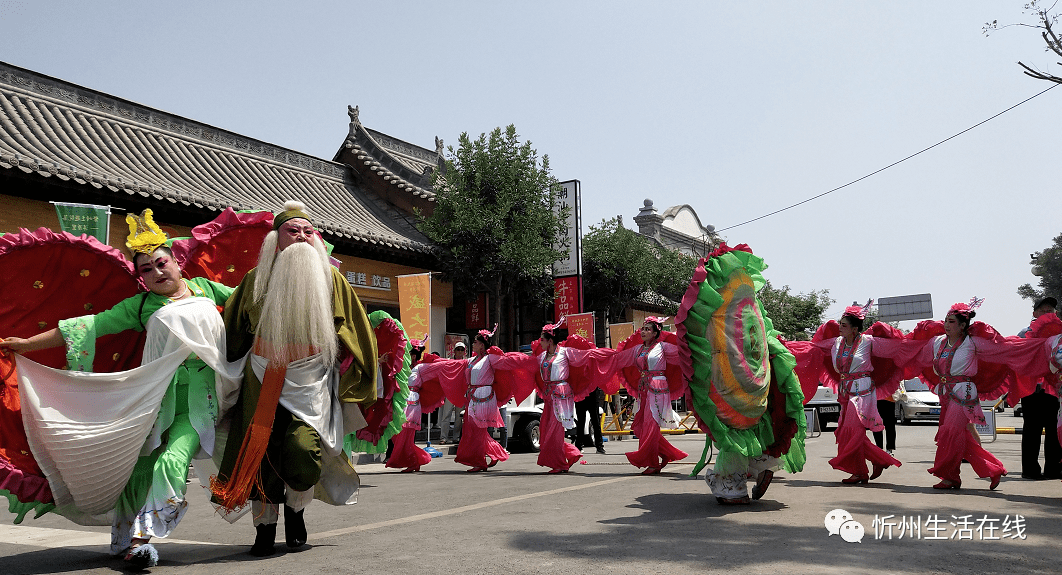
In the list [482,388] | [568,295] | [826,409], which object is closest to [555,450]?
[482,388]

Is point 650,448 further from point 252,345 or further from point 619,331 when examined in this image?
point 619,331

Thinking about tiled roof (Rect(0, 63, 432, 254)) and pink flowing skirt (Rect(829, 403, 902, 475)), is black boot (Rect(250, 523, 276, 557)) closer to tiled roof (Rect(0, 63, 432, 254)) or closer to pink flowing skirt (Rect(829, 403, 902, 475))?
pink flowing skirt (Rect(829, 403, 902, 475))

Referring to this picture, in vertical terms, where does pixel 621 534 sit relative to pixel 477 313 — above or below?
below

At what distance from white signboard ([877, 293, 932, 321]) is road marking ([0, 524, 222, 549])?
55628 mm

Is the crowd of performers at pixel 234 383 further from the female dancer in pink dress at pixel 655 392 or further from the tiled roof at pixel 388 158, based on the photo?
the tiled roof at pixel 388 158

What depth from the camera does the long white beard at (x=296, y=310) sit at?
4.54m

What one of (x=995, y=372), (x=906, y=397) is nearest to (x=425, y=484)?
(x=995, y=372)

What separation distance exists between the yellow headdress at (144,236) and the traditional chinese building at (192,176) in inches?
306

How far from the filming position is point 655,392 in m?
9.17

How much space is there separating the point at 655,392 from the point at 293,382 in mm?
5445

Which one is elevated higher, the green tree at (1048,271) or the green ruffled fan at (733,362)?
the green tree at (1048,271)

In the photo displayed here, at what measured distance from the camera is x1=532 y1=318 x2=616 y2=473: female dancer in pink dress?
383 inches

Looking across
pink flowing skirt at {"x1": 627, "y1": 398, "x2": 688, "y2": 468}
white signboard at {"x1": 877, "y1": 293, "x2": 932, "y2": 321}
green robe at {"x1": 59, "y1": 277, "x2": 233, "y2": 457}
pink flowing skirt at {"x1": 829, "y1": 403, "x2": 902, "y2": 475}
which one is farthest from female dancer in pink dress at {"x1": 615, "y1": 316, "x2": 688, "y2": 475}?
white signboard at {"x1": 877, "y1": 293, "x2": 932, "y2": 321}

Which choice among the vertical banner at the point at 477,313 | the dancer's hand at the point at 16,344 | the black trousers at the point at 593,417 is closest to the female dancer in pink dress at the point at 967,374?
the black trousers at the point at 593,417
